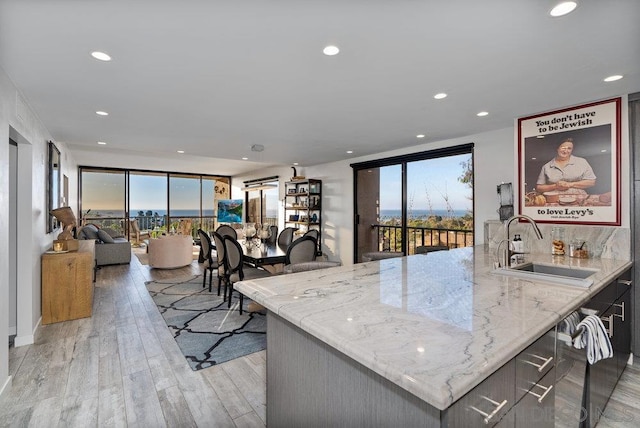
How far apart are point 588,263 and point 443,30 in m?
2.24

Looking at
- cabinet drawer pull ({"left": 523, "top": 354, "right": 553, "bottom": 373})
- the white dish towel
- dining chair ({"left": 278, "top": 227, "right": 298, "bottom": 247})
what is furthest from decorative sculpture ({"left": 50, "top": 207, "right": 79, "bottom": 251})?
the white dish towel

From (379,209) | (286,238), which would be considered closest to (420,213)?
(379,209)

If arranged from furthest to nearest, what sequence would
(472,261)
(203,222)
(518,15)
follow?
(203,222), (472,261), (518,15)

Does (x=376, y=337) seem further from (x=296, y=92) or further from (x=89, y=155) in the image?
(x=89, y=155)

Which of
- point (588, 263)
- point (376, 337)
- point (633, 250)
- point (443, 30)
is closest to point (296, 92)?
point (443, 30)

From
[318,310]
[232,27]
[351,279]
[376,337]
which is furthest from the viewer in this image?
[351,279]

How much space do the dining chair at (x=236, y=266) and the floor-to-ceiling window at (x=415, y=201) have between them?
7.97ft

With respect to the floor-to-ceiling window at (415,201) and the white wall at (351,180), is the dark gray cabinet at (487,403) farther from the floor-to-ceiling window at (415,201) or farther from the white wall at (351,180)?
the floor-to-ceiling window at (415,201)

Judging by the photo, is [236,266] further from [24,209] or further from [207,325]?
[24,209]

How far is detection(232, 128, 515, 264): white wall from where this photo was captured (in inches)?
155

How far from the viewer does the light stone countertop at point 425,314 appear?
33.3 inches

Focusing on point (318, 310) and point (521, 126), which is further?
point (521, 126)

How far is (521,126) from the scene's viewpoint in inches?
136

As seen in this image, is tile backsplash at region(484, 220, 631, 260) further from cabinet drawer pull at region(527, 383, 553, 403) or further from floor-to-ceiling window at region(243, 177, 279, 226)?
floor-to-ceiling window at region(243, 177, 279, 226)
